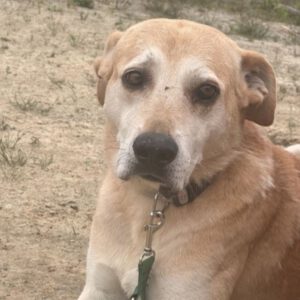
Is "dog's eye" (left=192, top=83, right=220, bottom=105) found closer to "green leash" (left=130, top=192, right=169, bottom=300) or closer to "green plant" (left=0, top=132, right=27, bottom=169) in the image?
"green leash" (left=130, top=192, right=169, bottom=300)

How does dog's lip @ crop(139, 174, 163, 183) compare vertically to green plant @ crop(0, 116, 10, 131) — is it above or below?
above

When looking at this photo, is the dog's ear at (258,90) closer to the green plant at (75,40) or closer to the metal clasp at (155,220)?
the metal clasp at (155,220)

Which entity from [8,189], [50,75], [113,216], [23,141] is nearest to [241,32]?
[50,75]

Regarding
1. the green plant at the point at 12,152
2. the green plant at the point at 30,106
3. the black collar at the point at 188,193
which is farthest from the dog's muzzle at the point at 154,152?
the green plant at the point at 30,106

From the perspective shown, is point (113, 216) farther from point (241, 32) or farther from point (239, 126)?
point (241, 32)

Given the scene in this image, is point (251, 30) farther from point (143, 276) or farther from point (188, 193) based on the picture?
point (143, 276)

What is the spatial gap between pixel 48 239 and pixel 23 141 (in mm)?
1296

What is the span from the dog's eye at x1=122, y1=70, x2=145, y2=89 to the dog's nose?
36 centimetres

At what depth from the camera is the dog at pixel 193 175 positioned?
3846 mm

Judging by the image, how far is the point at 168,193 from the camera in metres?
3.99

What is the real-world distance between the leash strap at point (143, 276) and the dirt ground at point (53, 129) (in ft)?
2.91

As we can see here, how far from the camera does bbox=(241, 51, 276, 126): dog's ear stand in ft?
13.7

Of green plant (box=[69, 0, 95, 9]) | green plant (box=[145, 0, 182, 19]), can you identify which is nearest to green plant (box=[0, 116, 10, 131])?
green plant (box=[69, 0, 95, 9])

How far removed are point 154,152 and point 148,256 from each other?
24.2 inches
